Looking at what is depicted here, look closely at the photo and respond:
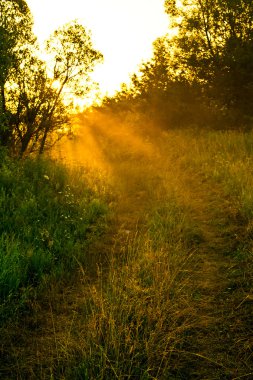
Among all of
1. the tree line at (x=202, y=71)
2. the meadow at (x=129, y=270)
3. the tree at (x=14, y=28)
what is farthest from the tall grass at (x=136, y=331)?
the tree line at (x=202, y=71)

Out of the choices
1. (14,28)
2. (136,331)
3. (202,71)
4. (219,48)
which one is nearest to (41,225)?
(136,331)

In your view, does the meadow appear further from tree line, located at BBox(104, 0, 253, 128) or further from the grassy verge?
tree line, located at BBox(104, 0, 253, 128)

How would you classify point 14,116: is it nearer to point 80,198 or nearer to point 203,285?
point 80,198

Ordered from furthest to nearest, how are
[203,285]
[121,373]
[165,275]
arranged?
[203,285], [165,275], [121,373]

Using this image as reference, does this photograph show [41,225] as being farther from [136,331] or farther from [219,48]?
[219,48]

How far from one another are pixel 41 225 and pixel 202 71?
12.6 m

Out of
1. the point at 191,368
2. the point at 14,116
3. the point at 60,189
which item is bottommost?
the point at 191,368

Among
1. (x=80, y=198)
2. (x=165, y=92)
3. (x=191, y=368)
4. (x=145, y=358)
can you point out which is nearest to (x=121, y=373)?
(x=145, y=358)

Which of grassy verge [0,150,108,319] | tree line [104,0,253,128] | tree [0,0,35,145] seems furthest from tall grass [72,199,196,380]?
tree line [104,0,253,128]

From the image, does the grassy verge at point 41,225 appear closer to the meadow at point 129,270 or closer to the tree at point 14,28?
the meadow at point 129,270

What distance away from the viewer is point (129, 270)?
4027mm

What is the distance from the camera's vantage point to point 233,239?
5.70m

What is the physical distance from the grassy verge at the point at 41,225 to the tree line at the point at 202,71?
848 cm

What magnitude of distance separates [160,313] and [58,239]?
2.99 m
